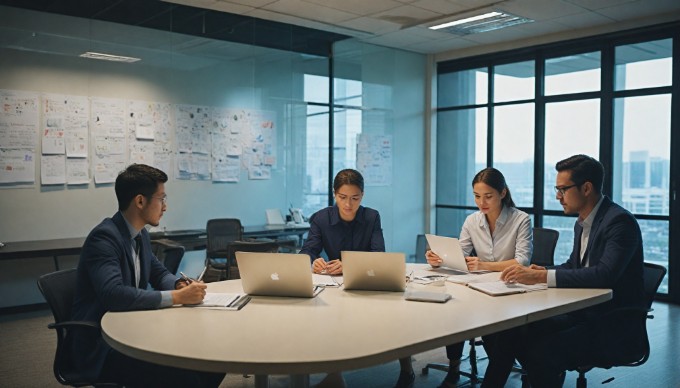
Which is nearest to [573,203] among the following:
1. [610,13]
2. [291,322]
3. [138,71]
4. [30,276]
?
[291,322]

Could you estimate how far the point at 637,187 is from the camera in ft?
21.8

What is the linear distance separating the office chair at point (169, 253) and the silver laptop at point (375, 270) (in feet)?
5.87

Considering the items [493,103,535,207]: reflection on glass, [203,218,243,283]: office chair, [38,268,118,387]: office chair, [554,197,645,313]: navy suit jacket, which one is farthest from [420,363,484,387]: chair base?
[493,103,535,207]: reflection on glass

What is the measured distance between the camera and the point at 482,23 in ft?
21.6

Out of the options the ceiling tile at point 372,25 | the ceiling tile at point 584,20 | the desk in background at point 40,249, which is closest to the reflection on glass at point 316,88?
the ceiling tile at point 372,25

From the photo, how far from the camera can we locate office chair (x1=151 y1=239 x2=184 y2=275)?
458 cm

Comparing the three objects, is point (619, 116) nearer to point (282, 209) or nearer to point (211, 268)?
point (282, 209)

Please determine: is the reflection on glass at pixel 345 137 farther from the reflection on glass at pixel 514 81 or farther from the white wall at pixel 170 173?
the reflection on glass at pixel 514 81

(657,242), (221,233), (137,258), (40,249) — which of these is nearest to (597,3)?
(657,242)

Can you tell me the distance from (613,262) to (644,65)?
175 inches

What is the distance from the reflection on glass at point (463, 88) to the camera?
26.7 feet

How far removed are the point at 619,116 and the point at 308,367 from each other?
236 inches

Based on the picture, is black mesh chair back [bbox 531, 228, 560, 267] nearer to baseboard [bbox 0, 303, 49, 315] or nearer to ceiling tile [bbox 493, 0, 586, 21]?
ceiling tile [bbox 493, 0, 586, 21]

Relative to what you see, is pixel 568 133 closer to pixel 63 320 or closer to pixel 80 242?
pixel 80 242
